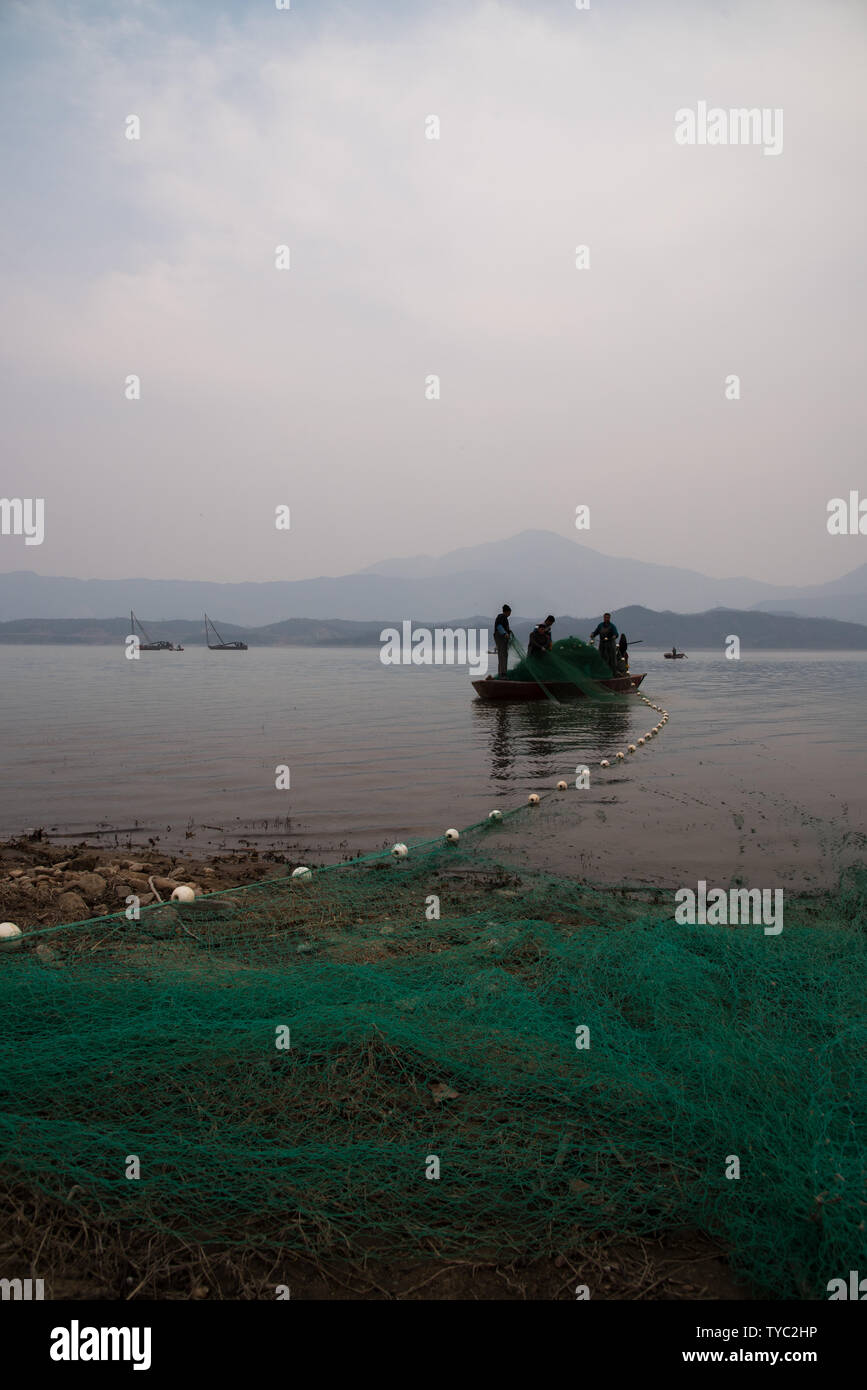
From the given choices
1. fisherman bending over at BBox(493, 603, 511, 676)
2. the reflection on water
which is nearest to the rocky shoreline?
the reflection on water

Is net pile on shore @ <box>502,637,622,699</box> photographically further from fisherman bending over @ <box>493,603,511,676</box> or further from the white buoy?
the white buoy

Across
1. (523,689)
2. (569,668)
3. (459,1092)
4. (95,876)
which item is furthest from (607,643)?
(459,1092)

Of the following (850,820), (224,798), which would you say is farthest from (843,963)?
(224,798)

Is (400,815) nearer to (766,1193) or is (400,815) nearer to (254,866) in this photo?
(254,866)

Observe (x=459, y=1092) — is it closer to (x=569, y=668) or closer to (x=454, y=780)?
(x=454, y=780)


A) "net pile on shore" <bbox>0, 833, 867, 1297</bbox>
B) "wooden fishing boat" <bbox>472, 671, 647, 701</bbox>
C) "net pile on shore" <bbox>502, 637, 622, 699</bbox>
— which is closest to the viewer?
"net pile on shore" <bbox>0, 833, 867, 1297</bbox>

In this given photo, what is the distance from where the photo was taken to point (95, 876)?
6465 millimetres

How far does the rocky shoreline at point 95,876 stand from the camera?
5812mm

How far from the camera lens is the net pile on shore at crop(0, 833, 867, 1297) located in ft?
8.27

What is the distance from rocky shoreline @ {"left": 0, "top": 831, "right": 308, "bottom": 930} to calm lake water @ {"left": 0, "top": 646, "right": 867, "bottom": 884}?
2.18 ft

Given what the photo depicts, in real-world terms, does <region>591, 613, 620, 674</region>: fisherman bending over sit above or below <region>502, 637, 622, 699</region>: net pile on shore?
above

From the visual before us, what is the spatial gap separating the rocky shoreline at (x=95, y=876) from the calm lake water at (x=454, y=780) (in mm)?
665
